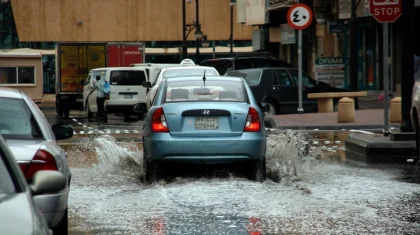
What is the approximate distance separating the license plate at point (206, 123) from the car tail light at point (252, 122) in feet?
1.17

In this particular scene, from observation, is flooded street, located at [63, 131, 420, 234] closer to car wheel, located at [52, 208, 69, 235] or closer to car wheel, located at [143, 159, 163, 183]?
car wheel, located at [143, 159, 163, 183]

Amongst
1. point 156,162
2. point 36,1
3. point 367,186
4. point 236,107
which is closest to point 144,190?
point 156,162

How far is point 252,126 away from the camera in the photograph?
46.8 ft

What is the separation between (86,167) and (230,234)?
7.29 metres

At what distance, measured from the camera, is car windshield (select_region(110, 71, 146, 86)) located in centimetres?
3747

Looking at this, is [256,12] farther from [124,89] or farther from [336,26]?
[124,89]

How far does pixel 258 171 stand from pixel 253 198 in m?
2.00

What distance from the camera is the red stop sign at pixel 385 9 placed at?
19922 mm

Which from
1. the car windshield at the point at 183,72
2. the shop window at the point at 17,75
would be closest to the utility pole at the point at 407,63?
the car windshield at the point at 183,72

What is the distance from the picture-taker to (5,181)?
5926mm

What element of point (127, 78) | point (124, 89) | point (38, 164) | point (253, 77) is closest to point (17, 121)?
point (38, 164)

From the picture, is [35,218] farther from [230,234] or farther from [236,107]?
[236,107]

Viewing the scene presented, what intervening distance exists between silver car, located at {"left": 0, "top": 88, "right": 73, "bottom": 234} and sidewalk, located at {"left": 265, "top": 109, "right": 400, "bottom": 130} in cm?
1636

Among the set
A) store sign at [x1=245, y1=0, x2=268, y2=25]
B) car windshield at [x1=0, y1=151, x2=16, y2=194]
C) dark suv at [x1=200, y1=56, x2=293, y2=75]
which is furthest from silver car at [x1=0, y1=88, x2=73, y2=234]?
store sign at [x1=245, y1=0, x2=268, y2=25]
